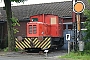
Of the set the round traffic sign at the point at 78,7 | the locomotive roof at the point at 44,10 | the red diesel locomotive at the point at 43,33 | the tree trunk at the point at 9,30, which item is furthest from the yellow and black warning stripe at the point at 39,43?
the locomotive roof at the point at 44,10

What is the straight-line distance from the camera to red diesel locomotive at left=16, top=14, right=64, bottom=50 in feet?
71.7

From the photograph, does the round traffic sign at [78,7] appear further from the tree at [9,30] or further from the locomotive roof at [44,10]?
the locomotive roof at [44,10]

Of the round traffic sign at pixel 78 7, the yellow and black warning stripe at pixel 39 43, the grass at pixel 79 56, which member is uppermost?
the round traffic sign at pixel 78 7

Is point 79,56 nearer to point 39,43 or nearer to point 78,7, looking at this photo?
point 78,7

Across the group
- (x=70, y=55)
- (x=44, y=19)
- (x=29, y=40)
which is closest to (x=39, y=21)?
(x=44, y=19)

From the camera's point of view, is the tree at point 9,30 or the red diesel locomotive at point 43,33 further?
the tree at point 9,30

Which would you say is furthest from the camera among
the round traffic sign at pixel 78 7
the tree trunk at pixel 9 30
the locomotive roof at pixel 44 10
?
the locomotive roof at pixel 44 10

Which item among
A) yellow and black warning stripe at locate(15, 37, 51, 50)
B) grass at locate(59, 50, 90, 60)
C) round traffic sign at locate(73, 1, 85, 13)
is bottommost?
grass at locate(59, 50, 90, 60)

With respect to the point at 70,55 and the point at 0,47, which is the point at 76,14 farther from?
the point at 0,47

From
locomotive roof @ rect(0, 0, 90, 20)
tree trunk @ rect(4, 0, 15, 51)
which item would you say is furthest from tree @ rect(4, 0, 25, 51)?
locomotive roof @ rect(0, 0, 90, 20)

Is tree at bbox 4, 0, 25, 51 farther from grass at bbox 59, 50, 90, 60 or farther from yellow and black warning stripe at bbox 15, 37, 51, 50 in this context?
grass at bbox 59, 50, 90, 60

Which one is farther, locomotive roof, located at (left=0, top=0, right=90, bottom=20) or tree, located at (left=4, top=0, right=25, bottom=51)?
locomotive roof, located at (left=0, top=0, right=90, bottom=20)

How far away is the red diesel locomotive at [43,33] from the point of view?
21.8 meters

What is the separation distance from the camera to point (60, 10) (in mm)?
29078
